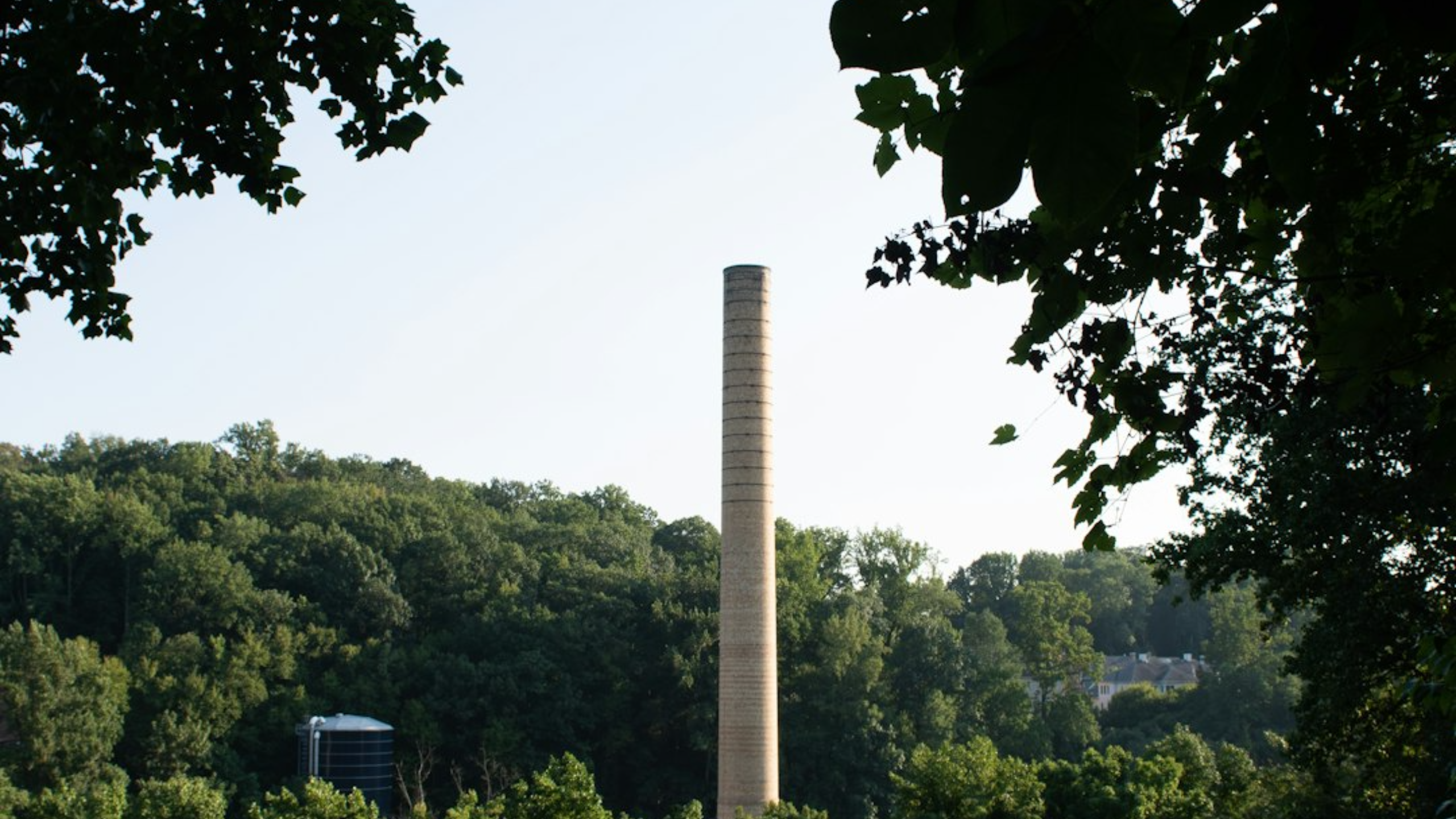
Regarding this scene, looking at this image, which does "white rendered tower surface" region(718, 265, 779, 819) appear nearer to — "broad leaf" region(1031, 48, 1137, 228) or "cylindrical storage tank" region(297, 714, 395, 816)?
"cylindrical storage tank" region(297, 714, 395, 816)

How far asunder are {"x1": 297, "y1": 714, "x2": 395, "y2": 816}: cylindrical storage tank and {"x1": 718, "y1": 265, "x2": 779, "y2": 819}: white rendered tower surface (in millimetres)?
11643

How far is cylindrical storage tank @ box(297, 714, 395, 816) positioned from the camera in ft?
129

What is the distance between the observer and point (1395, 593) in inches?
505

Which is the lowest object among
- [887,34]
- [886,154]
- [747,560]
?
[887,34]

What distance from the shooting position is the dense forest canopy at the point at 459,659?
3969 cm

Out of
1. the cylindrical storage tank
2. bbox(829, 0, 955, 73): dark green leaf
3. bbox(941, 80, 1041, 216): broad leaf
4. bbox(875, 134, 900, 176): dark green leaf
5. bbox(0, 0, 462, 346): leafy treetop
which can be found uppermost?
bbox(0, 0, 462, 346): leafy treetop

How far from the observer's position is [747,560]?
34406mm

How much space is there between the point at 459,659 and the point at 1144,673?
45918mm

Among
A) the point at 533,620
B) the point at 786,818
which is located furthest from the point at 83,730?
the point at 786,818

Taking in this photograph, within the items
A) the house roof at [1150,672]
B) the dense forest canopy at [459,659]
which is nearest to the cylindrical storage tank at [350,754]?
the dense forest canopy at [459,659]

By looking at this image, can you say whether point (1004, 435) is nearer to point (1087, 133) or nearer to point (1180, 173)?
point (1180, 173)

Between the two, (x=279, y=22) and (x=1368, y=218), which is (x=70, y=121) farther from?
(x=1368, y=218)

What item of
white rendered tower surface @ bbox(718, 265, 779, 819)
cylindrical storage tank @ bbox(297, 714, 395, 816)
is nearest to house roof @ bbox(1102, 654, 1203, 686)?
cylindrical storage tank @ bbox(297, 714, 395, 816)

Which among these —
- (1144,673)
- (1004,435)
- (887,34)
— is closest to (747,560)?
(1004,435)
